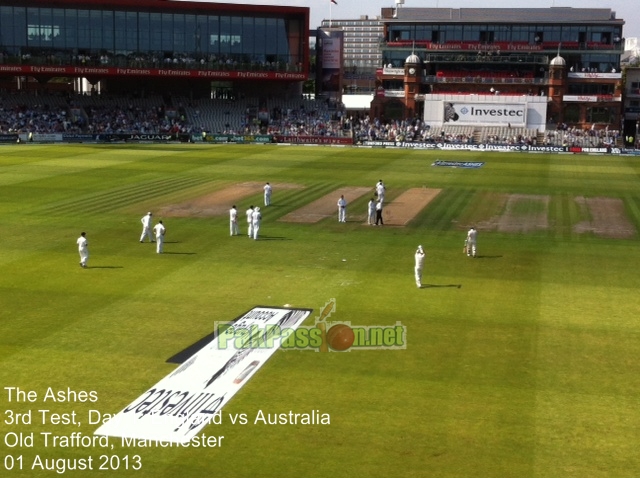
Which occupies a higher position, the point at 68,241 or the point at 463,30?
the point at 463,30

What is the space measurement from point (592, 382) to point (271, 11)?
75801 mm

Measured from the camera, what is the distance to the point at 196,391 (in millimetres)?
16281

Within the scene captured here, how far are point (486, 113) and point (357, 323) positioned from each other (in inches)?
→ 2616

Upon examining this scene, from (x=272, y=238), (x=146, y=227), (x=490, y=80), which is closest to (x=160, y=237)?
(x=146, y=227)

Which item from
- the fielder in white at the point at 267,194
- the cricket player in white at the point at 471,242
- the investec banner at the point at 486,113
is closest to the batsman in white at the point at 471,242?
the cricket player in white at the point at 471,242

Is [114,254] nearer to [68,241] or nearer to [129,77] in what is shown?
[68,241]

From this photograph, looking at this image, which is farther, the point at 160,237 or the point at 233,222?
the point at 233,222

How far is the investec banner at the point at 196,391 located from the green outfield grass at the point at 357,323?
353 mm

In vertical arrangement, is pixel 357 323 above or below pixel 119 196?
below

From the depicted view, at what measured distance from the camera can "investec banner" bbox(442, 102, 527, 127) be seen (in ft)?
271

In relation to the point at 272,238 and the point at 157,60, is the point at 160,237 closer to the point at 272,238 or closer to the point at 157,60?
the point at 272,238

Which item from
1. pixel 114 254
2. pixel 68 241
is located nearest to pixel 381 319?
pixel 114 254

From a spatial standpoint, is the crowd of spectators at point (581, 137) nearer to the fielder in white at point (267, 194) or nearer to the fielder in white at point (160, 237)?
the fielder in white at point (267, 194)

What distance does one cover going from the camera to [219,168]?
55469mm
